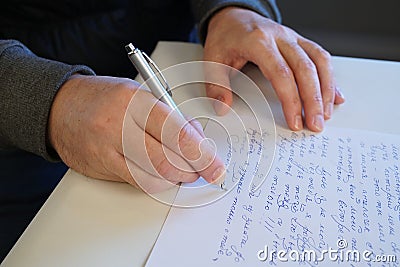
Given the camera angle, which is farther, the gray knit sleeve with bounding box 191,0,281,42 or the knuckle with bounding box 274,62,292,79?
the gray knit sleeve with bounding box 191,0,281,42

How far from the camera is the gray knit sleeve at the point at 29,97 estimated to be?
58cm

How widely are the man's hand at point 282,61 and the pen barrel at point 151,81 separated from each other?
0.43 ft

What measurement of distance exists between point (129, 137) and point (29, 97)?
14 centimetres

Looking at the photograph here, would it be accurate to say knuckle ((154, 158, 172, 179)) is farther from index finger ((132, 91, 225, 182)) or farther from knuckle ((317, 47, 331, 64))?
knuckle ((317, 47, 331, 64))

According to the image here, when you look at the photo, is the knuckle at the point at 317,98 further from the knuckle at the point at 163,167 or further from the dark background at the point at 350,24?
the dark background at the point at 350,24

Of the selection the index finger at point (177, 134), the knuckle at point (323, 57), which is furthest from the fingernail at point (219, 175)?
the knuckle at point (323, 57)

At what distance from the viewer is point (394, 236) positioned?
499 millimetres

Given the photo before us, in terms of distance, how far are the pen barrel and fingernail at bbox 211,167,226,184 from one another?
3.2 inches

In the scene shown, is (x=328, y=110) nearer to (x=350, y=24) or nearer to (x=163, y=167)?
(x=163, y=167)

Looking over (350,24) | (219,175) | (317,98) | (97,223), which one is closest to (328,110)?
(317,98)

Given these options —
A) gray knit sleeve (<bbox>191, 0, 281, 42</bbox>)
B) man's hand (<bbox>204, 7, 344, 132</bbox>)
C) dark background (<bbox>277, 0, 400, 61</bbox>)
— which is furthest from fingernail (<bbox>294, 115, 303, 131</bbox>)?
dark background (<bbox>277, 0, 400, 61</bbox>)

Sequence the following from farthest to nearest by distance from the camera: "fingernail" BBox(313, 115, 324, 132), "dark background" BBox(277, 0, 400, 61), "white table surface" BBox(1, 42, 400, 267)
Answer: "dark background" BBox(277, 0, 400, 61) < "fingernail" BBox(313, 115, 324, 132) < "white table surface" BBox(1, 42, 400, 267)

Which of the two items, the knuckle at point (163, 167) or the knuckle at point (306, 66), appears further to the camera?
the knuckle at point (306, 66)

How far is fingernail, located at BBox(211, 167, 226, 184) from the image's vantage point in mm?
553
